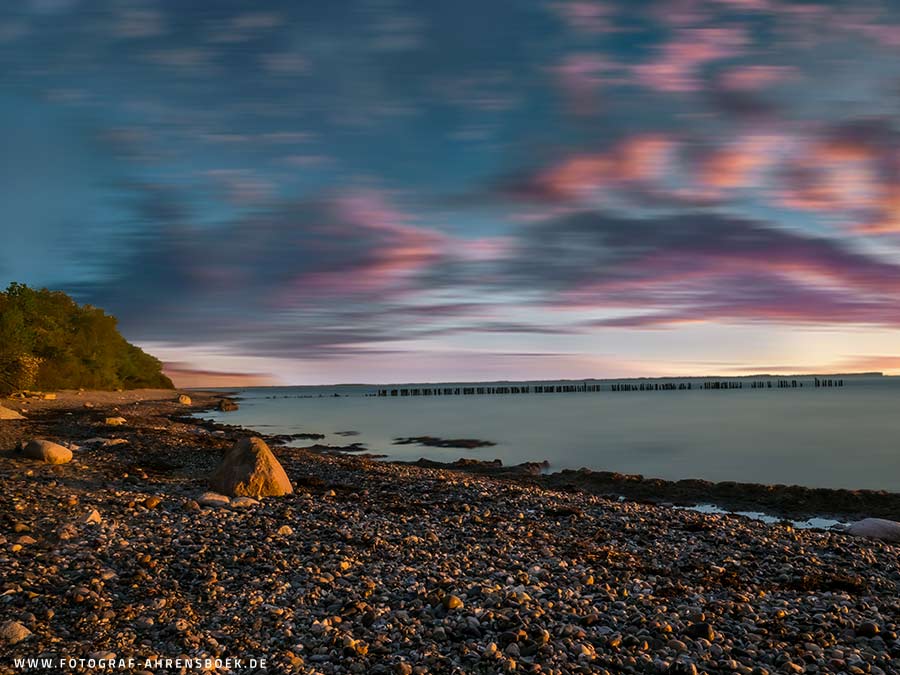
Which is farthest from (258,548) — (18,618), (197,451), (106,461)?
(197,451)

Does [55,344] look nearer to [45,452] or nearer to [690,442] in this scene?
[45,452]

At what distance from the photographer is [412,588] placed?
8.80m

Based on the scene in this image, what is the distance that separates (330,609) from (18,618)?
12.8 feet

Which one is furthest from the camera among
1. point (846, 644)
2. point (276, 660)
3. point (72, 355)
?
point (72, 355)

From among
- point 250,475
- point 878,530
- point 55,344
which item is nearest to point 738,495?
point 878,530

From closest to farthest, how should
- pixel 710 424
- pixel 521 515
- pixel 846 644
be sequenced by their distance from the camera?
pixel 846 644, pixel 521 515, pixel 710 424

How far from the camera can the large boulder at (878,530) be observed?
1560 centimetres

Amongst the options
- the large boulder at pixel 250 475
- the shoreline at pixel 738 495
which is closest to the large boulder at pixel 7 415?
the large boulder at pixel 250 475

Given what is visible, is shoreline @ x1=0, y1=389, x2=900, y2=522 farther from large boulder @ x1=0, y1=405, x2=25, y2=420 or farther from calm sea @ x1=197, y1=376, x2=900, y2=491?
large boulder @ x1=0, y1=405, x2=25, y2=420

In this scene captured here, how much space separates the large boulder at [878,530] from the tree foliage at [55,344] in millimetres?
59160

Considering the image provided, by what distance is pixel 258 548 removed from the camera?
33.6 feet

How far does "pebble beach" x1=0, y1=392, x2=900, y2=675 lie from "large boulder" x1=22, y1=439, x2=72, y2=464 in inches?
69.8

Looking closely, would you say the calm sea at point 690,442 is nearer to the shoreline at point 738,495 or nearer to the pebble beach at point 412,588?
the shoreline at point 738,495

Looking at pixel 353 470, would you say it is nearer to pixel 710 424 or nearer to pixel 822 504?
pixel 822 504
